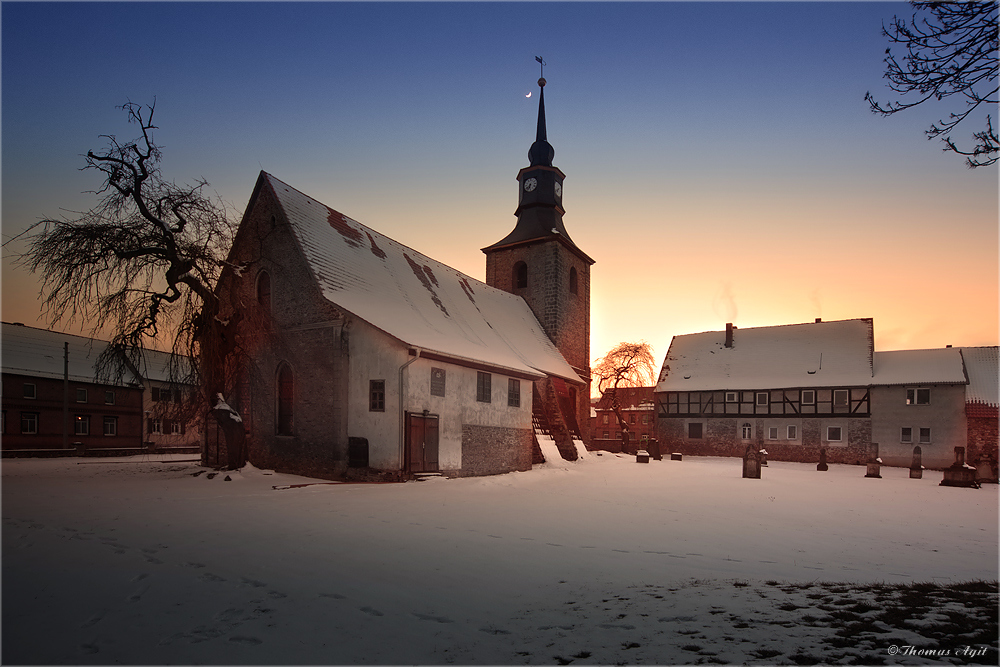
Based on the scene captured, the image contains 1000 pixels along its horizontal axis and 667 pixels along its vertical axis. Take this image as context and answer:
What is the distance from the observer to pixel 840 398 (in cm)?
3512

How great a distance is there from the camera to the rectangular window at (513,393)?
22.2 meters

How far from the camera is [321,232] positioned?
2012cm

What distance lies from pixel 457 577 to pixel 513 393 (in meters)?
15.9

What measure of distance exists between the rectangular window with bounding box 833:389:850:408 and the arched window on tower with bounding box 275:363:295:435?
31813 mm

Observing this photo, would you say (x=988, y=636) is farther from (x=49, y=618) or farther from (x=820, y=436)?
(x=820, y=436)

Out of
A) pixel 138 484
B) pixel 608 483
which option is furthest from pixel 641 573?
pixel 138 484

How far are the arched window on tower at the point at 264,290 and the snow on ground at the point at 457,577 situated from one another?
25.3 feet

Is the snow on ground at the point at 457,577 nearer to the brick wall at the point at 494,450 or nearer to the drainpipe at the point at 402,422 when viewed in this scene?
the drainpipe at the point at 402,422

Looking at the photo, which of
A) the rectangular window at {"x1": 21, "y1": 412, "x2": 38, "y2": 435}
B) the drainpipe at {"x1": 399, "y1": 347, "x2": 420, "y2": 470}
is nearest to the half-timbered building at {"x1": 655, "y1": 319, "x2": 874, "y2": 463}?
the drainpipe at {"x1": 399, "y1": 347, "x2": 420, "y2": 470}

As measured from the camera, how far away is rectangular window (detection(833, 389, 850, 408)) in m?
34.9

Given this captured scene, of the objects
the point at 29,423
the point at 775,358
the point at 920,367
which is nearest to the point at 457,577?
the point at 29,423

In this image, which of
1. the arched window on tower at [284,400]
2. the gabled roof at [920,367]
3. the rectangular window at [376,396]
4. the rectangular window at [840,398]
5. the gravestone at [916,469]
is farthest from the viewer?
the rectangular window at [840,398]

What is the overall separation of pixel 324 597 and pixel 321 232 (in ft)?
53.2

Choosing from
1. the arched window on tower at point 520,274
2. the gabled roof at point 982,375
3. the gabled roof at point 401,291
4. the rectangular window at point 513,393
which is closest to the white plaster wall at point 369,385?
the gabled roof at point 401,291
